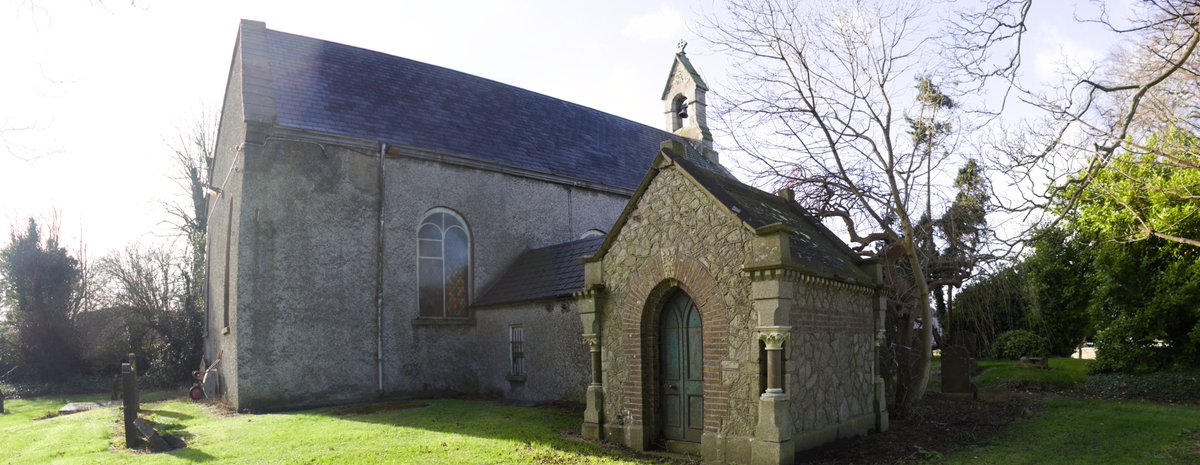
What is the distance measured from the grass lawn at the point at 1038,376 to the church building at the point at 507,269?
9504 mm

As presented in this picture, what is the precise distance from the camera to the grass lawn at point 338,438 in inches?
389

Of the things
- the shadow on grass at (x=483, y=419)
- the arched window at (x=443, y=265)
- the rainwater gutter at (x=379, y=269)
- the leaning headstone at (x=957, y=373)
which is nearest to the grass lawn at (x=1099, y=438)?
the leaning headstone at (x=957, y=373)

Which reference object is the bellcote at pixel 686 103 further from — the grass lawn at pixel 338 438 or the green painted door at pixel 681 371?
the green painted door at pixel 681 371

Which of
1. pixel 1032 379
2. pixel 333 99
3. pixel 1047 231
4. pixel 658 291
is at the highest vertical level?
pixel 333 99

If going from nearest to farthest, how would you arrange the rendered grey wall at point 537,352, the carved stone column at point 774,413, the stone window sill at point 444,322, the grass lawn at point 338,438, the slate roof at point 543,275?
the carved stone column at point 774,413 → the grass lawn at point 338,438 → the rendered grey wall at point 537,352 → the slate roof at point 543,275 → the stone window sill at point 444,322

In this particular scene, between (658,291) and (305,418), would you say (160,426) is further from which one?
(658,291)

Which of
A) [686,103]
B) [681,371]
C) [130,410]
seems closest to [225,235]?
[130,410]

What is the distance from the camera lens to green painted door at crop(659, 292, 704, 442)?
33.0 ft

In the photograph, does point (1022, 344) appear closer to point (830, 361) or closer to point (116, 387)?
point (830, 361)

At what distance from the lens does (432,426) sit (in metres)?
12.3

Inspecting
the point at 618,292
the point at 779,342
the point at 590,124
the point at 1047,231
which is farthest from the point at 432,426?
the point at 590,124

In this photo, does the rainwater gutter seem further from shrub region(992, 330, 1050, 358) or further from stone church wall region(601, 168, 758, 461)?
shrub region(992, 330, 1050, 358)

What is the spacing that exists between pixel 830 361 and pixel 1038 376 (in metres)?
12.2

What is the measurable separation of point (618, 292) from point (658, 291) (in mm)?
761
